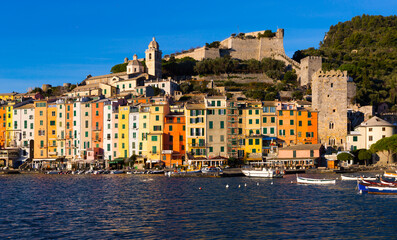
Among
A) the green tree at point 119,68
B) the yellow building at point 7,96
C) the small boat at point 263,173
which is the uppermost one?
the green tree at point 119,68

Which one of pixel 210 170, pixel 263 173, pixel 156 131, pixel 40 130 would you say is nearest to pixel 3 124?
pixel 40 130

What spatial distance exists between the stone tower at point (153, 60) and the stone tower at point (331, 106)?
49550mm

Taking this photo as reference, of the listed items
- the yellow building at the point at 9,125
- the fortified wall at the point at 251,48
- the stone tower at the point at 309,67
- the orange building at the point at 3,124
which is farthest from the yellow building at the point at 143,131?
the fortified wall at the point at 251,48

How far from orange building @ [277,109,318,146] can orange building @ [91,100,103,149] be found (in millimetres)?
28988

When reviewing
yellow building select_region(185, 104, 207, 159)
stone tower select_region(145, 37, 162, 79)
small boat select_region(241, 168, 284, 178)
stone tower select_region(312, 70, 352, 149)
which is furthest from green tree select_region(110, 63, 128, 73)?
small boat select_region(241, 168, 284, 178)

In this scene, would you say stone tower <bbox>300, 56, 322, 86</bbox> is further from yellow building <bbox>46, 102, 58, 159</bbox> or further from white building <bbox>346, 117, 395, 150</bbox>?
yellow building <bbox>46, 102, 58, 159</bbox>

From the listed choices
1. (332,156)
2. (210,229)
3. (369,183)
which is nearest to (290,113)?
(332,156)

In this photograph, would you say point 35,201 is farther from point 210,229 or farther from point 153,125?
point 153,125

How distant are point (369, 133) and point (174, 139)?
29663 mm

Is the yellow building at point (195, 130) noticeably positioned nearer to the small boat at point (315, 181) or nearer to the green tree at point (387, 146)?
the small boat at point (315, 181)

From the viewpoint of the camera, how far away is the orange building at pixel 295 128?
7844 cm

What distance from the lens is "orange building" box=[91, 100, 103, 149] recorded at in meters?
83.6

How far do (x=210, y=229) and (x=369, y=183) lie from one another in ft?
73.4

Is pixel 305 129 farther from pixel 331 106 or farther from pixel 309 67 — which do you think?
pixel 309 67
